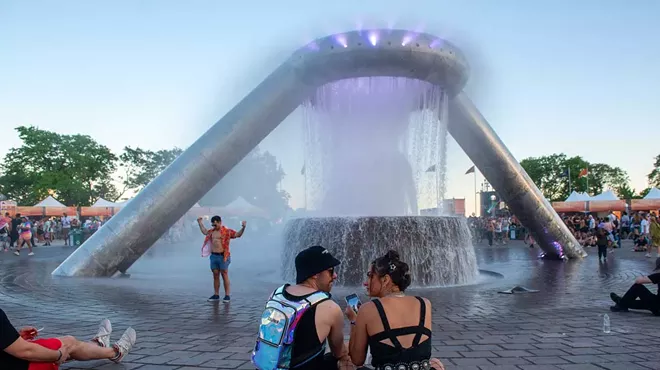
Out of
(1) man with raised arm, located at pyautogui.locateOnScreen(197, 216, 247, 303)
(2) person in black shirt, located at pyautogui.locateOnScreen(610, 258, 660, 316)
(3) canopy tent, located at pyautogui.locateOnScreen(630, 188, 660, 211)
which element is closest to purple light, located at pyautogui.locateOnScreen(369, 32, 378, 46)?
(1) man with raised arm, located at pyautogui.locateOnScreen(197, 216, 247, 303)

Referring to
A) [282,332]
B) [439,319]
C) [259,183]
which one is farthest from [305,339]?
[259,183]

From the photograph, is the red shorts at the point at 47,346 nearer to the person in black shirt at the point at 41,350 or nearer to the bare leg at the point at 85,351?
the person in black shirt at the point at 41,350

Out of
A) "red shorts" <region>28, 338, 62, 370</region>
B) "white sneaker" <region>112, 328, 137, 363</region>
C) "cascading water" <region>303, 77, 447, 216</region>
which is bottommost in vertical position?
"white sneaker" <region>112, 328, 137, 363</region>

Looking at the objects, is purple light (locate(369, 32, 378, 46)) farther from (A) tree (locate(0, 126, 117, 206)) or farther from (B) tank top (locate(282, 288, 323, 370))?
(A) tree (locate(0, 126, 117, 206))

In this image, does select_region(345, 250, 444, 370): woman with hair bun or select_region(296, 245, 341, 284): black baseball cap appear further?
select_region(296, 245, 341, 284): black baseball cap

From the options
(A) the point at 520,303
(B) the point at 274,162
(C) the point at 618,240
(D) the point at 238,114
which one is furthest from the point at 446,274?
(B) the point at 274,162

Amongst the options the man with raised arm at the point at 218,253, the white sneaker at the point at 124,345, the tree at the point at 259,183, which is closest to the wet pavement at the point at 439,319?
the white sneaker at the point at 124,345

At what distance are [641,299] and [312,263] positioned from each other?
5.91 meters

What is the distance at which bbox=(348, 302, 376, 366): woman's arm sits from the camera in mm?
2674

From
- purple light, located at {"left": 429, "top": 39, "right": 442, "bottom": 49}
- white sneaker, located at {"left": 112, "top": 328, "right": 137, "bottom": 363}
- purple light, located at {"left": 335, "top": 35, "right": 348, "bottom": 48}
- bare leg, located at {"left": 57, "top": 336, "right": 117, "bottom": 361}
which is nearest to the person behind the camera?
bare leg, located at {"left": 57, "top": 336, "right": 117, "bottom": 361}

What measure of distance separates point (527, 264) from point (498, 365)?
456 inches

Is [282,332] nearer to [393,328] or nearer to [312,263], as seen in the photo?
[312,263]

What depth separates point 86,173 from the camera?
59.0 meters

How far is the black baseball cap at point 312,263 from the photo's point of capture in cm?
277
